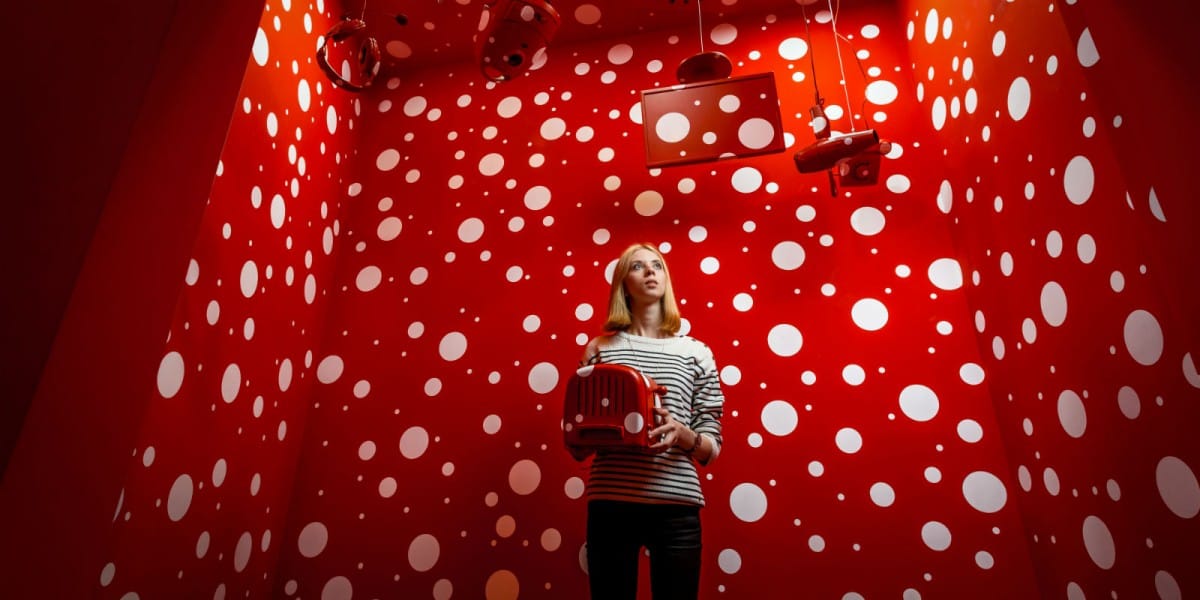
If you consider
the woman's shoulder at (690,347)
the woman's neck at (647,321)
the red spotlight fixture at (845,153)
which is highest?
the red spotlight fixture at (845,153)

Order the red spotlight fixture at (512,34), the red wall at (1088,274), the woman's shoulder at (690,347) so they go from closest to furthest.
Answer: the red wall at (1088,274) → the red spotlight fixture at (512,34) → the woman's shoulder at (690,347)

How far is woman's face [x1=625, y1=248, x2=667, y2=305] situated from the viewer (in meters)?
1.55

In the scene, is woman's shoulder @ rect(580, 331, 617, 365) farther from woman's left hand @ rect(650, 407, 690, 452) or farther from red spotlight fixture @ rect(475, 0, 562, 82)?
red spotlight fixture @ rect(475, 0, 562, 82)

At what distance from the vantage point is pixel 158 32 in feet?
2.29

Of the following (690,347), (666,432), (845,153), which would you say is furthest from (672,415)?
(845,153)

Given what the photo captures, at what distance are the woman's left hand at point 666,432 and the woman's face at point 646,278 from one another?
15.7 inches

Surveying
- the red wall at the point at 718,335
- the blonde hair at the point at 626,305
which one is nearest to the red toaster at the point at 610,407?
the blonde hair at the point at 626,305

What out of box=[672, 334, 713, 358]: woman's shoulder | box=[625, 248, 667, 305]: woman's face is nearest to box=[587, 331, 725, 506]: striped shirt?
box=[672, 334, 713, 358]: woman's shoulder

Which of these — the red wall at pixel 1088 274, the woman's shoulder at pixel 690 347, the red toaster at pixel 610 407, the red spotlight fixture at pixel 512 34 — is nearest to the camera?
the red wall at pixel 1088 274

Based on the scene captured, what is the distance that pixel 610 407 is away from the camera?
3.95ft

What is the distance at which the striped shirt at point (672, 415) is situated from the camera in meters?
1.26

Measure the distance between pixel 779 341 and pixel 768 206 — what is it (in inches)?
19.5

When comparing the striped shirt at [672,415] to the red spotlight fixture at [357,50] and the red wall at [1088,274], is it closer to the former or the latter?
the red wall at [1088,274]

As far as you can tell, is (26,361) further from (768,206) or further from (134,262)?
(768,206)
